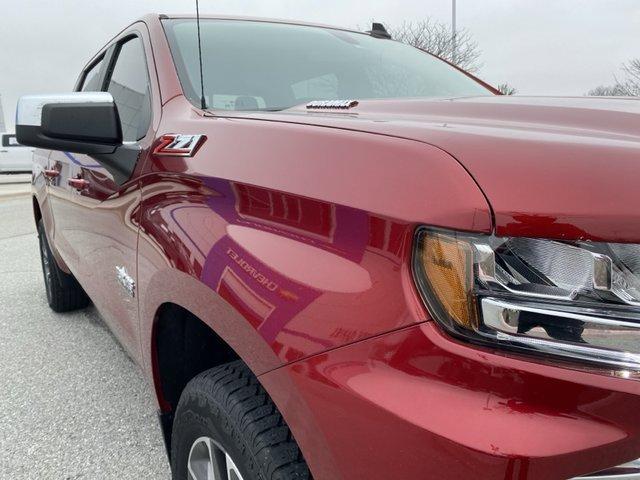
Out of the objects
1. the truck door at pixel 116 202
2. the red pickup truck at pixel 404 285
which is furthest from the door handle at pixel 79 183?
the red pickup truck at pixel 404 285

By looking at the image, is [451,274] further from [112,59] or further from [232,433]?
[112,59]

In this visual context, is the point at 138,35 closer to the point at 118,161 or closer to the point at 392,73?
the point at 118,161

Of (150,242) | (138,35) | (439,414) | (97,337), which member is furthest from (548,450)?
(97,337)

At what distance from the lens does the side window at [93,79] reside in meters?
3.14

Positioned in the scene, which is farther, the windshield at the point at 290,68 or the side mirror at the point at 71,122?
the windshield at the point at 290,68

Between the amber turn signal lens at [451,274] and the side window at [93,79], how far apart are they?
262cm

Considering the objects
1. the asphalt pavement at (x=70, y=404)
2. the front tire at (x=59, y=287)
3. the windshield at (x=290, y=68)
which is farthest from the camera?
the front tire at (x=59, y=287)

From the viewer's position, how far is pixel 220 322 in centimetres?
123

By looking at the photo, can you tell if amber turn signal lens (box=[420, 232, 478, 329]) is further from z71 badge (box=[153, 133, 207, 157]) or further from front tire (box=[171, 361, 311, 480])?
z71 badge (box=[153, 133, 207, 157])

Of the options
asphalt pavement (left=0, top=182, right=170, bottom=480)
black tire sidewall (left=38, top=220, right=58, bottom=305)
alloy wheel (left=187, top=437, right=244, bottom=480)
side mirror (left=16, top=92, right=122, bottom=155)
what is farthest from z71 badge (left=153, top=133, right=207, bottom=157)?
black tire sidewall (left=38, top=220, right=58, bottom=305)

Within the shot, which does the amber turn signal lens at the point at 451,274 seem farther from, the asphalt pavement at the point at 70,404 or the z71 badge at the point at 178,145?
the asphalt pavement at the point at 70,404

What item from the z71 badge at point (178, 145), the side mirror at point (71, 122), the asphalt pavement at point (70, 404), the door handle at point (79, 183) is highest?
the side mirror at point (71, 122)

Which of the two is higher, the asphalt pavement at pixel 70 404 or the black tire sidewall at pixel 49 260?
the black tire sidewall at pixel 49 260

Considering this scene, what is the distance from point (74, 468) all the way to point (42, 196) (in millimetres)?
1994
